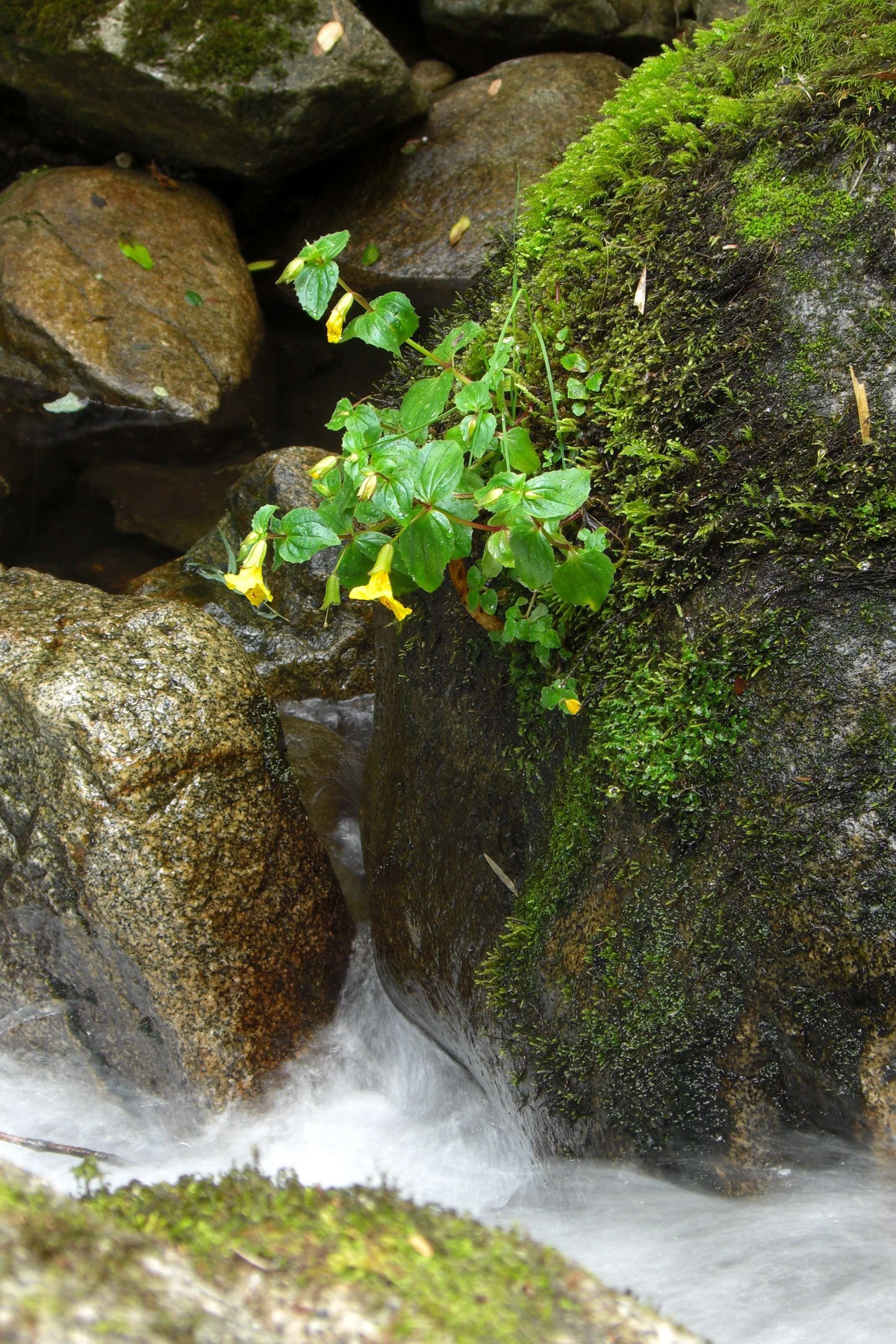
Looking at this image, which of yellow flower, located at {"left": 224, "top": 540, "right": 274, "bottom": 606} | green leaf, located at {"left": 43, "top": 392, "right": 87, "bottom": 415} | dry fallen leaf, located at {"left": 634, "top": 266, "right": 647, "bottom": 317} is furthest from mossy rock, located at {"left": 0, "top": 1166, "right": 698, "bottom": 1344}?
green leaf, located at {"left": 43, "top": 392, "right": 87, "bottom": 415}

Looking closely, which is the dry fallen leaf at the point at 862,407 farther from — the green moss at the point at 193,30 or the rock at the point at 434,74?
the rock at the point at 434,74

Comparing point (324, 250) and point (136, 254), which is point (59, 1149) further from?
point (136, 254)

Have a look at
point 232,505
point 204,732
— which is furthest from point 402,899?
point 232,505

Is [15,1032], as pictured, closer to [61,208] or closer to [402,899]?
[402,899]

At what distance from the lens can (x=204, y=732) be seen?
305 cm

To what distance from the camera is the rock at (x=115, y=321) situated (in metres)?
6.92

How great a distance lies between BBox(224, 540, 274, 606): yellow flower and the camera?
87.8 inches

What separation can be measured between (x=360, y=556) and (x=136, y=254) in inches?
243

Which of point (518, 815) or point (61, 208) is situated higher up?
point (61, 208)

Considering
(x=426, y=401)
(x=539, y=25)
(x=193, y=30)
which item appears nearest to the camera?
(x=426, y=401)

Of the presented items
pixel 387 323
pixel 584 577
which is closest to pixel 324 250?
pixel 387 323

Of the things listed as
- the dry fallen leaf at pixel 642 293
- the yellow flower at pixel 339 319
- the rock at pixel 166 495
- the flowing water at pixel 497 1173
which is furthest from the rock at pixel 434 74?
the yellow flower at pixel 339 319

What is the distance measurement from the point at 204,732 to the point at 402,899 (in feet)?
2.79

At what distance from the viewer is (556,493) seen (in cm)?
208
